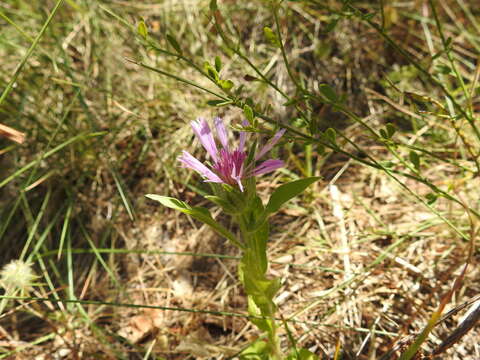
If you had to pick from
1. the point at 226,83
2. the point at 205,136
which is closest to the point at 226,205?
the point at 205,136

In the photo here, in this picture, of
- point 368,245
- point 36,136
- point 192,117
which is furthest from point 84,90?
point 368,245

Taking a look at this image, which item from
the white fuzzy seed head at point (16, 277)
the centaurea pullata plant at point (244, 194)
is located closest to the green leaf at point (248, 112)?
the centaurea pullata plant at point (244, 194)

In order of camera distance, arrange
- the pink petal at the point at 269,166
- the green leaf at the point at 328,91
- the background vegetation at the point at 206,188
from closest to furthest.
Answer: the pink petal at the point at 269,166 < the green leaf at the point at 328,91 < the background vegetation at the point at 206,188

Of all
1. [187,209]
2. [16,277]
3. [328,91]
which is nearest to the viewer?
[187,209]

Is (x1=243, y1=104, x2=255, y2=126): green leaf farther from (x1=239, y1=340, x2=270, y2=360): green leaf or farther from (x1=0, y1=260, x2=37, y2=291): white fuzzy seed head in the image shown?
(x1=0, y1=260, x2=37, y2=291): white fuzzy seed head

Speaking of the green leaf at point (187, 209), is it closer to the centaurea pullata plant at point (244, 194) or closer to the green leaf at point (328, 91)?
the centaurea pullata plant at point (244, 194)

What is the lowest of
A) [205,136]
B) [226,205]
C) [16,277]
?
[16,277]

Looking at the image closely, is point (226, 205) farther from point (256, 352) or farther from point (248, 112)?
point (256, 352)

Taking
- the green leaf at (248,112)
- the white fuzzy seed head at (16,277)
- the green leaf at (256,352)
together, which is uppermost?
the green leaf at (248,112)

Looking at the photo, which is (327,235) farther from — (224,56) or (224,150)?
(224,56)
